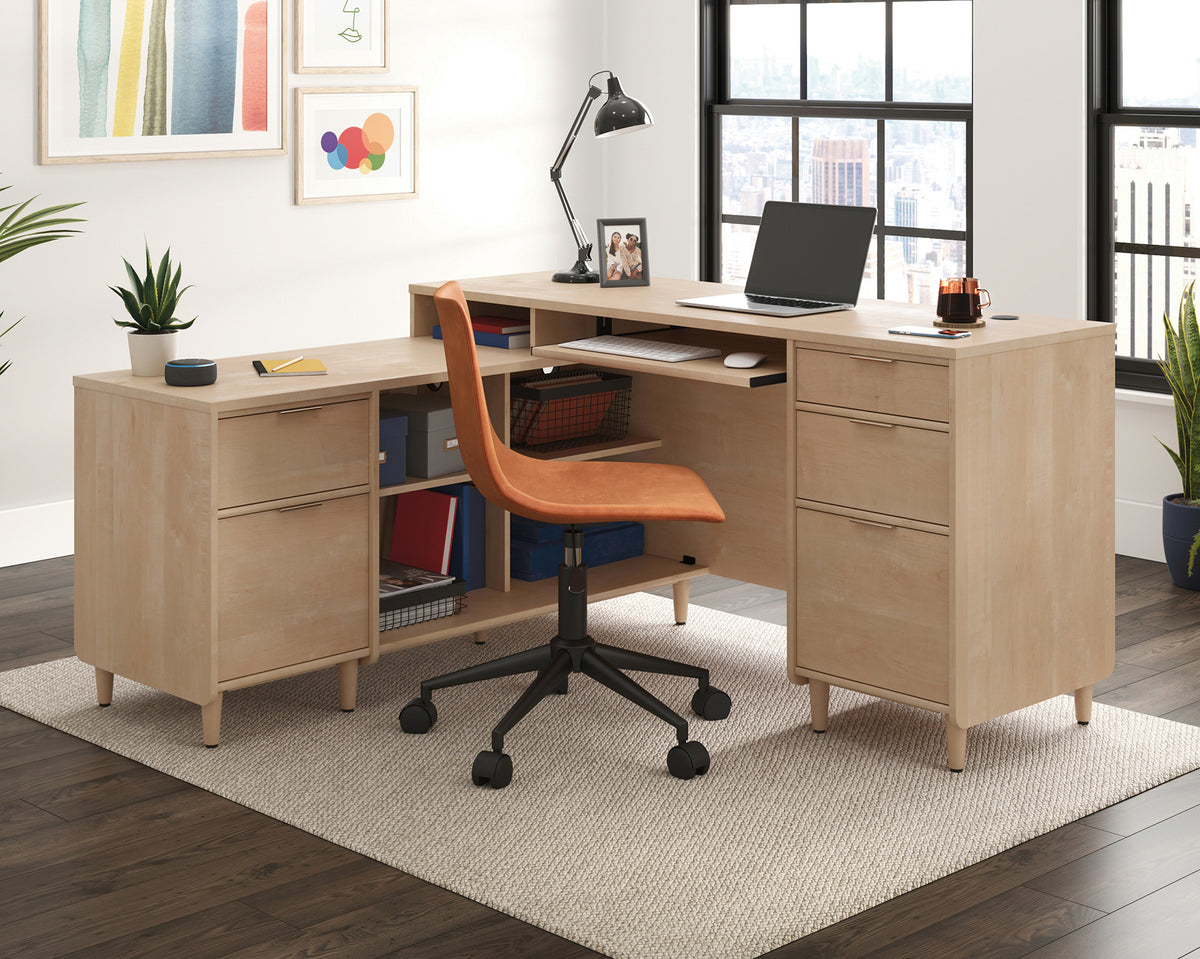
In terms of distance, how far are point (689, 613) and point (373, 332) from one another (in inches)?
73.5

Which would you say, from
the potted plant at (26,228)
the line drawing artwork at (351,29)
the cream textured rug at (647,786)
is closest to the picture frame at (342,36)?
the line drawing artwork at (351,29)

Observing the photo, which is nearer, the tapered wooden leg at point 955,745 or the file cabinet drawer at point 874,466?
the file cabinet drawer at point 874,466

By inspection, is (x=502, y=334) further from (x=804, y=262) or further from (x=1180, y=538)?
(x=1180, y=538)

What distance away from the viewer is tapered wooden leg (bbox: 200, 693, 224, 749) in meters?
3.21

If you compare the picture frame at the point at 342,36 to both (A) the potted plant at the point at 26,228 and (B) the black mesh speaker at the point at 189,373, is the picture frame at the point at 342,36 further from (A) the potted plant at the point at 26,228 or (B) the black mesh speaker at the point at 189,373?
(B) the black mesh speaker at the point at 189,373

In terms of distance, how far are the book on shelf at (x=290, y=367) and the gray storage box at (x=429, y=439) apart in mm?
243

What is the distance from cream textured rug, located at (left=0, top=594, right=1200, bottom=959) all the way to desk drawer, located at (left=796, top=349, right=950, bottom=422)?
2.34 feet

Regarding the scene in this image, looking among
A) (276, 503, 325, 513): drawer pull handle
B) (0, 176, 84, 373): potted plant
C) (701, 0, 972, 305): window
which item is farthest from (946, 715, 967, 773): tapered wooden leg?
(0, 176, 84, 373): potted plant

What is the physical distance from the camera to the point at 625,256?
3918mm

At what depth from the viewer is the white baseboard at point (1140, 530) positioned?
4703 mm

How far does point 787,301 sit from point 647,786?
111 cm

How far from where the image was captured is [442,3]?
5.51 m

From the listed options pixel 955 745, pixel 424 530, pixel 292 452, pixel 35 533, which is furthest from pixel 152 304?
pixel 955 745

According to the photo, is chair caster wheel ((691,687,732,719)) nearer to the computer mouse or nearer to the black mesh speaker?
the computer mouse
